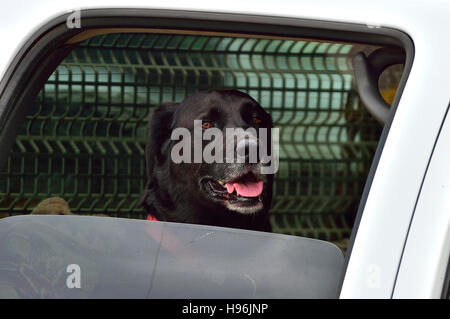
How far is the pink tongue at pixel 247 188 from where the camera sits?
7.72 ft

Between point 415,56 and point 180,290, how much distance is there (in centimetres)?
52

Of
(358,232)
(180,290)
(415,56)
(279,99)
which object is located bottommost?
(180,290)

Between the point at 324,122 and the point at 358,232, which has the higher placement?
the point at 324,122

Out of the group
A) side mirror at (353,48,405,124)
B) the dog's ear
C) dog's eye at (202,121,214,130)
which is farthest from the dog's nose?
side mirror at (353,48,405,124)

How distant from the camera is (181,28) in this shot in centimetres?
113

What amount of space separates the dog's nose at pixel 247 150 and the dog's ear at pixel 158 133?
36 cm

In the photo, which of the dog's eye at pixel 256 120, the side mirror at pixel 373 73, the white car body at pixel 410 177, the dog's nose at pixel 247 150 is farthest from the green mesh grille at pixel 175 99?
the white car body at pixel 410 177

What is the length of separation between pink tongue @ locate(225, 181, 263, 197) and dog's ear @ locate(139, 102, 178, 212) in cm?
38

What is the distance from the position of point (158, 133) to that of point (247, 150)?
43 cm

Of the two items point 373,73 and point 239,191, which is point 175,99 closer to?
point 239,191

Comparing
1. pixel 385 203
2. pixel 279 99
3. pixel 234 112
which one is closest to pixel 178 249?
pixel 385 203

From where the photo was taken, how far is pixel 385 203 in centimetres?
98

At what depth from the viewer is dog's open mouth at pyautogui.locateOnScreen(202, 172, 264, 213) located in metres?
2.23

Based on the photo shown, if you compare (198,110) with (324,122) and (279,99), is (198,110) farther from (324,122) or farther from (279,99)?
(324,122)
